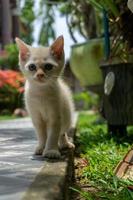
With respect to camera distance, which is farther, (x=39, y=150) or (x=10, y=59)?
(x=10, y=59)

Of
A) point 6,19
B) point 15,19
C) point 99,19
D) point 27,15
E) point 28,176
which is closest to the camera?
point 28,176

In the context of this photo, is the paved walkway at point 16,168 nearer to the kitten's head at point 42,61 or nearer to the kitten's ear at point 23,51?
the kitten's head at point 42,61

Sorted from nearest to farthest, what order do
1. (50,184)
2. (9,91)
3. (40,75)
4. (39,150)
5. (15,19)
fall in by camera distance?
1. (50,184)
2. (40,75)
3. (39,150)
4. (9,91)
5. (15,19)

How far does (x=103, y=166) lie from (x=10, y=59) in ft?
42.6

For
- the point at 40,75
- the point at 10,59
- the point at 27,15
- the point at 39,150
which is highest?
the point at 40,75

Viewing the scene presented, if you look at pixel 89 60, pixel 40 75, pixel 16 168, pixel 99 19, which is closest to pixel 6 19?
pixel 99 19

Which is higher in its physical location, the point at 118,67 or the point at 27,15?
the point at 118,67

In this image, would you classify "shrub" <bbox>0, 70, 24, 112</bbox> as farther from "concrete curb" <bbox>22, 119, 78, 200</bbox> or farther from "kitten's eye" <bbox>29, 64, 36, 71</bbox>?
"concrete curb" <bbox>22, 119, 78, 200</bbox>

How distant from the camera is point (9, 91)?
45.9 ft

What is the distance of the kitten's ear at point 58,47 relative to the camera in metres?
3.62

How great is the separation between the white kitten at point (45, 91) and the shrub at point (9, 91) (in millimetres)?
10110

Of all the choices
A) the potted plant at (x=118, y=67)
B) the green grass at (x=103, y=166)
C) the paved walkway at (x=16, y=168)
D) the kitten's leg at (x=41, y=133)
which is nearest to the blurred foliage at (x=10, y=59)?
the potted plant at (x=118, y=67)

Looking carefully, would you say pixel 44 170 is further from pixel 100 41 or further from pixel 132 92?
pixel 100 41

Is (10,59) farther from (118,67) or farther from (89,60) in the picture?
(118,67)
